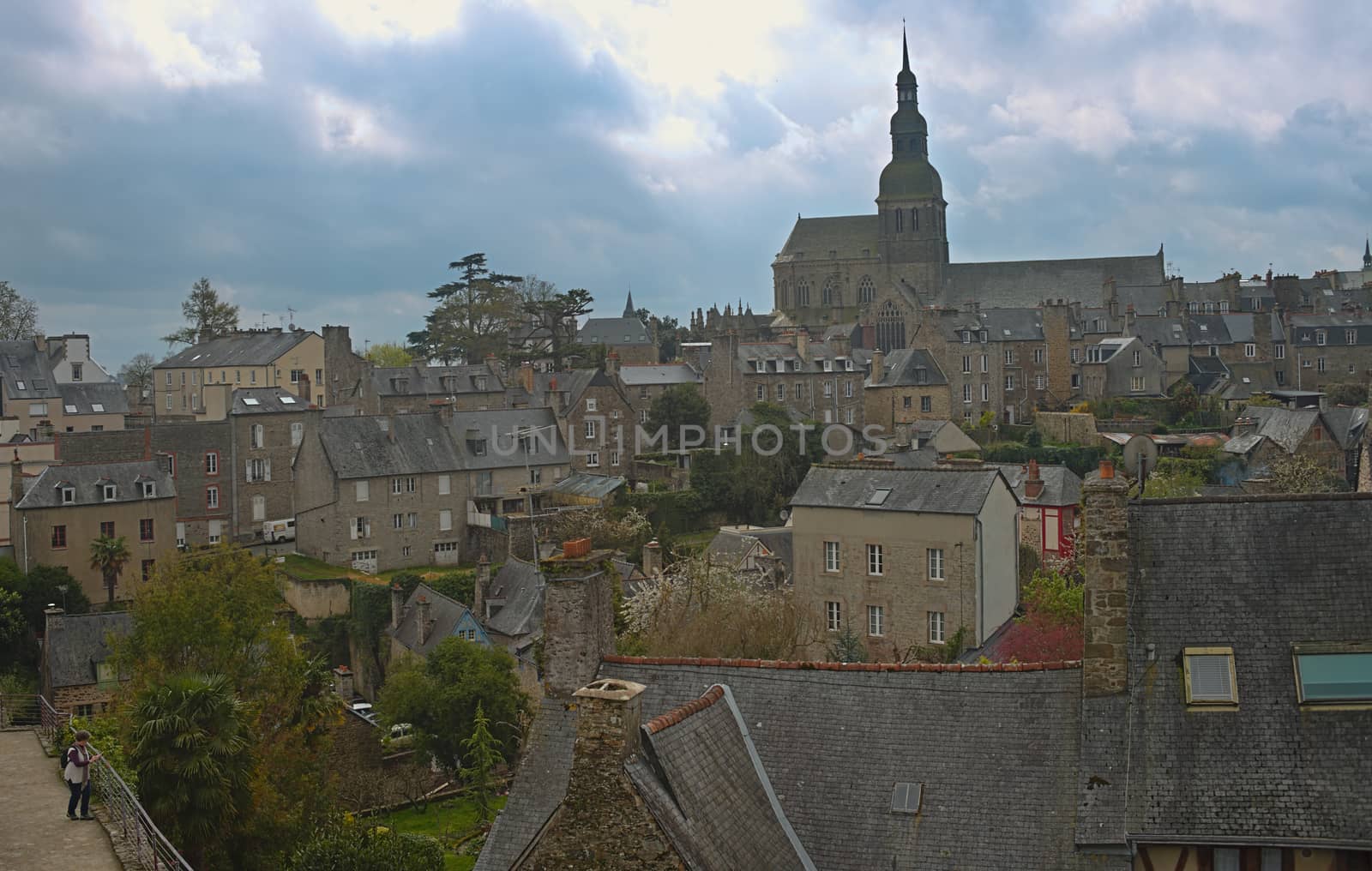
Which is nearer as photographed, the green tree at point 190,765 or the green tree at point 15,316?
the green tree at point 190,765

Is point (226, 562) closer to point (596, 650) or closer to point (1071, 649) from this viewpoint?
point (1071, 649)

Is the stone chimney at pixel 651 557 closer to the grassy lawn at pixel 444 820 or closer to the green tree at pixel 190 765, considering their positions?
the grassy lawn at pixel 444 820

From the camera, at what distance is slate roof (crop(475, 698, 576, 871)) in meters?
10.8

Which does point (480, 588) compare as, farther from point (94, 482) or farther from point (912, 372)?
point (912, 372)

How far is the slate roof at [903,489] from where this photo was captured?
28.0 meters

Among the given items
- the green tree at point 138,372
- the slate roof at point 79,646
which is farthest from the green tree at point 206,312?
the slate roof at point 79,646

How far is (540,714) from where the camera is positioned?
11.4 metres

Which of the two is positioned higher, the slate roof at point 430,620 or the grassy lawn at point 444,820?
the slate roof at point 430,620

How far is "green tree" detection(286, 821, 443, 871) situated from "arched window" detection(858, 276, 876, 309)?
9043 centimetres

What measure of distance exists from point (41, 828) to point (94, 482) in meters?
29.8

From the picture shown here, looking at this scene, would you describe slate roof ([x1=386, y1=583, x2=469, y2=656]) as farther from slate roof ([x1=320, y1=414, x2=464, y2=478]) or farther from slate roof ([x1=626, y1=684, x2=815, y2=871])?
slate roof ([x1=626, y1=684, x2=815, y2=871])

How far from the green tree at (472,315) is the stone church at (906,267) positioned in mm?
24396

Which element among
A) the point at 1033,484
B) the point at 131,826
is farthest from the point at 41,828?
the point at 1033,484

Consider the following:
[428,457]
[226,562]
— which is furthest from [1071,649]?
[428,457]
